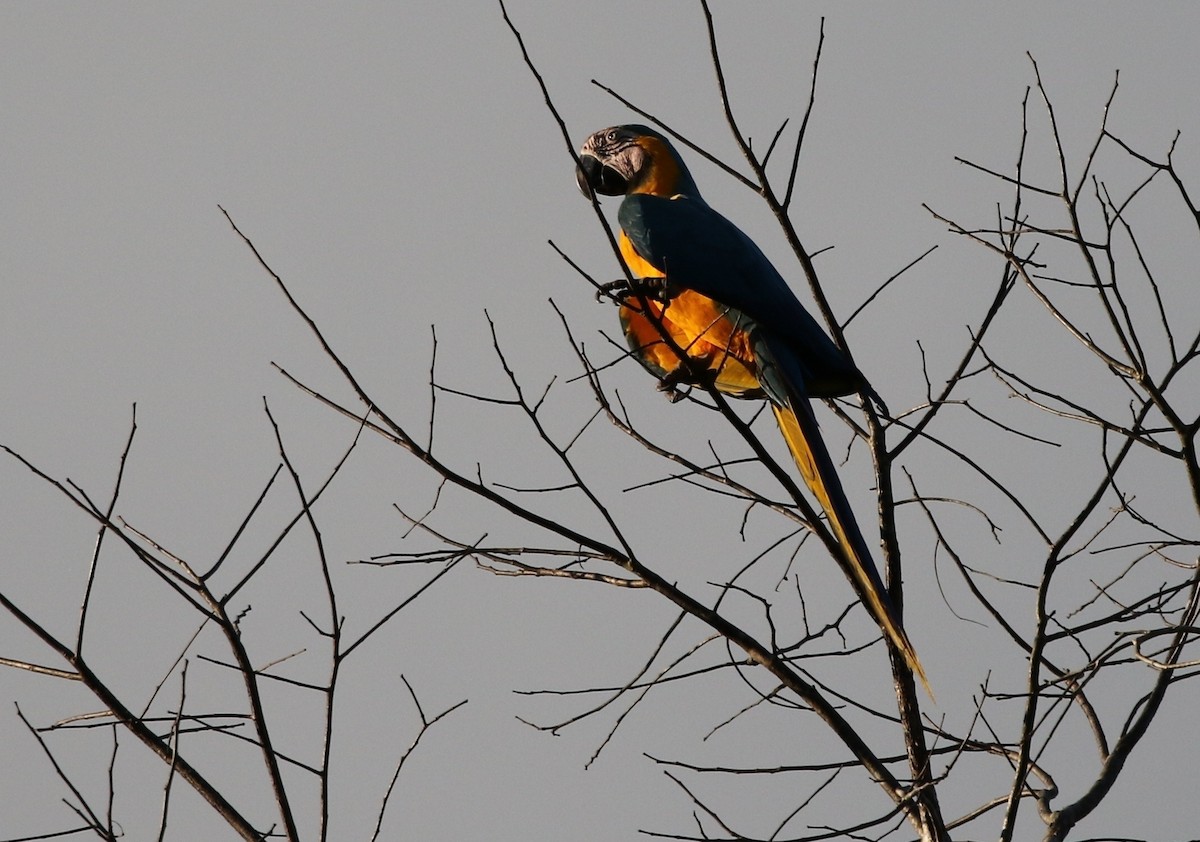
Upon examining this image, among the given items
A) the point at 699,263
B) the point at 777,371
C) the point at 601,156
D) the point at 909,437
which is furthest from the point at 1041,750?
the point at 601,156

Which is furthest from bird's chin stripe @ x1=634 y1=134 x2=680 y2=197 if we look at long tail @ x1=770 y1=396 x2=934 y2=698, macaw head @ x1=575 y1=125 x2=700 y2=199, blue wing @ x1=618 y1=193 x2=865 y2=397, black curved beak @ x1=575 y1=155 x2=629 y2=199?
long tail @ x1=770 y1=396 x2=934 y2=698

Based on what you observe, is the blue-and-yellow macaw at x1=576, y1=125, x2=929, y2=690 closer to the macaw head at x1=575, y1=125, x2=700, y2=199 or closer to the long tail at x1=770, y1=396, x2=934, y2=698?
the long tail at x1=770, y1=396, x2=934, y2=698

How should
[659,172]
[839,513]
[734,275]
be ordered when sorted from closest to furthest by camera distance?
[839,513] < [734,275] < [659,172]

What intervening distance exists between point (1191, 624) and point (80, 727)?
8.49 feet

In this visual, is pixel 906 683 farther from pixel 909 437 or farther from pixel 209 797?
pixel 209 797

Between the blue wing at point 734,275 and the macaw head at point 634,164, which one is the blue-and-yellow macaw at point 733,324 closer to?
→ the blue wing at point 734,275

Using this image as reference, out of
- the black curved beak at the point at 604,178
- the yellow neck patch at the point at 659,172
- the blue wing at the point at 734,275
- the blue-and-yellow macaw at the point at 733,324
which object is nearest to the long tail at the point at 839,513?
the blue-and-yellow macaw at the point at 733,324

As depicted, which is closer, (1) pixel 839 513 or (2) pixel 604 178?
(1) pixel 839 513

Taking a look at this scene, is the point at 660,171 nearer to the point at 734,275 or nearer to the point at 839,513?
the point at 734,275

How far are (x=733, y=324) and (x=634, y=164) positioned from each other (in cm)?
99

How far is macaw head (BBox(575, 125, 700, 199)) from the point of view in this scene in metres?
4.38

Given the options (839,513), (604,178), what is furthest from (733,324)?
(604,178)

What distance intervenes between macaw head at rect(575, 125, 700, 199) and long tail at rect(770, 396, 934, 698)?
1.10 metres

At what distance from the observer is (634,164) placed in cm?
448
